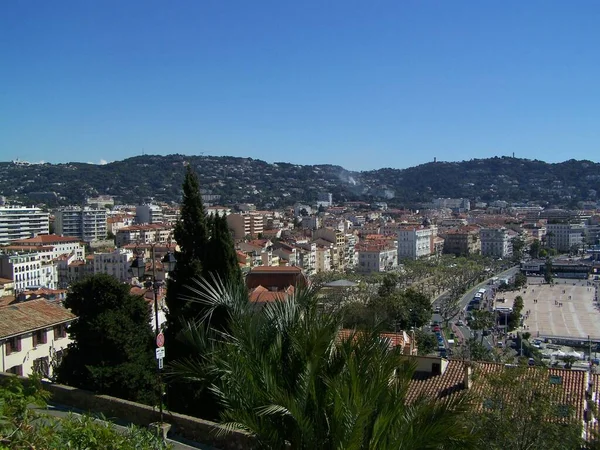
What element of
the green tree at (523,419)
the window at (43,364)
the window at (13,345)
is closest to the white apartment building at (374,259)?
the window at (43,364)

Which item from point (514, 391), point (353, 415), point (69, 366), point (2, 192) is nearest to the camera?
point (353, 415)

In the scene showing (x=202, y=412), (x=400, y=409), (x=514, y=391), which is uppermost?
(x=400, y=409)

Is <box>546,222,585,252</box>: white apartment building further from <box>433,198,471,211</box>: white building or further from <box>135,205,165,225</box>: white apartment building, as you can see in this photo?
<box>433,198,471,211</box>: white building

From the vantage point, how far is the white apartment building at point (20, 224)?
82438mm

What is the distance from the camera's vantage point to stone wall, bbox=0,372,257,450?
6.59 metres

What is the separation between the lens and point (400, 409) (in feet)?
14.1

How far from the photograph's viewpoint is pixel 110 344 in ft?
33.7

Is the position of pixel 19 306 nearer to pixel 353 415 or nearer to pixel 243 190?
pixel 353 415

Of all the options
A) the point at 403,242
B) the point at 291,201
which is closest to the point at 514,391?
the point at 403,242

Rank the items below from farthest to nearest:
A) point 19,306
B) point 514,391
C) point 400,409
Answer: point 19,306, point 514,391, point 400,409

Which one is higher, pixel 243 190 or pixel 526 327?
pixel 243 190

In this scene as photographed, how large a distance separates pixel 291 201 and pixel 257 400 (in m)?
169

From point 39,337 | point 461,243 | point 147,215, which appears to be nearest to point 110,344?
point 39,337

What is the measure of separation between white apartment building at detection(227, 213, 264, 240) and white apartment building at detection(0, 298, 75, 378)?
69.3 meters
